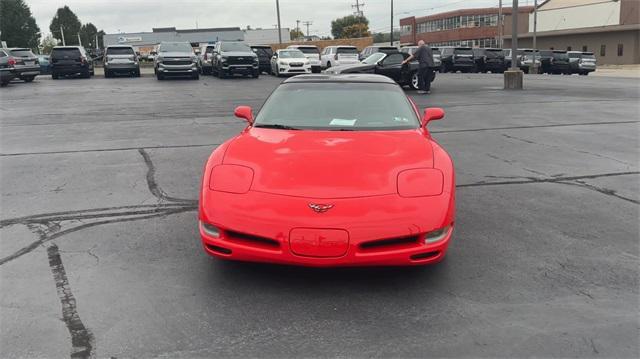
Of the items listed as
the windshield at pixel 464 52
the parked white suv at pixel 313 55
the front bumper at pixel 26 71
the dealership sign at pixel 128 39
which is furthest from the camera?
the dealership sign at pixel 128 39

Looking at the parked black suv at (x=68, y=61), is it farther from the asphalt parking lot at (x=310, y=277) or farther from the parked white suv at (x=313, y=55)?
the asphalt parking lot at (x=310, y=277)

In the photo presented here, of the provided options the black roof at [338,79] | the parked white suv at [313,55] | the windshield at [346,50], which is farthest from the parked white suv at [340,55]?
the black roof at [338,79]

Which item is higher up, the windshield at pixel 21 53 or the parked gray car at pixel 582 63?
the windshield at pixel 21 53

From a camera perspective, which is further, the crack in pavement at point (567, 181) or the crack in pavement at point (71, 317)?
the crack in pavement at point (567, 181)

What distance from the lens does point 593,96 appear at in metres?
17.4

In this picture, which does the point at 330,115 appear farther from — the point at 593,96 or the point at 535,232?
the point at 593,96

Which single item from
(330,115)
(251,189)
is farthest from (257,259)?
(330,115)

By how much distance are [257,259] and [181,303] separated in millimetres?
548

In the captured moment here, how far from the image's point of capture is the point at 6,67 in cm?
2472

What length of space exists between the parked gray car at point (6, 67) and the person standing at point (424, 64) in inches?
694

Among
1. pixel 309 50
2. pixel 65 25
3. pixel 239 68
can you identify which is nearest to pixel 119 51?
pixel 239 68

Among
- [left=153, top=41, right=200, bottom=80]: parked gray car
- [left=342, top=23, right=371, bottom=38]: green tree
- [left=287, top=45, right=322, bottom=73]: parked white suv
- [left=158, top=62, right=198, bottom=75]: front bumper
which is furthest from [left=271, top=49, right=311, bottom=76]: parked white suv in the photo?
[left=342, top=23, right=371, bottom=38]: green tree

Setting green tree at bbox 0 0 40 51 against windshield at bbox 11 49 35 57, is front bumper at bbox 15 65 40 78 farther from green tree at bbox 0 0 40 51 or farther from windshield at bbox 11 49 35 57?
green tree at bbox 0 0 40 51

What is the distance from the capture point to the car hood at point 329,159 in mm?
3779
